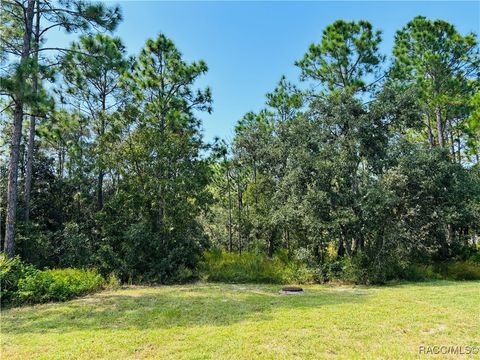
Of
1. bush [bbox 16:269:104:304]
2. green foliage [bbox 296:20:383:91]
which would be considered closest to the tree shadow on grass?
bush [bbox 16:269:104:304]

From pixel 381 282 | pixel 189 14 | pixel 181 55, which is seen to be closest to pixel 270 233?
pixel 381 282

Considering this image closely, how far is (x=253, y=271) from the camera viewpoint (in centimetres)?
1090

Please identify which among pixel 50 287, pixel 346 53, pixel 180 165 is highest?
pixel 346 53

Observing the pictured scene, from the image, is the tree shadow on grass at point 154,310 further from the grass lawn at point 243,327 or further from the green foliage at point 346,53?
the green foliage at point 346,53

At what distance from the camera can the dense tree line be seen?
29.5ft

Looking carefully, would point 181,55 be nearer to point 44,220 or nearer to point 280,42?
point 280,42

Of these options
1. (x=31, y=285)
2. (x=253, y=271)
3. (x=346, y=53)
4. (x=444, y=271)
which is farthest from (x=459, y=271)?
(x=31, y=285)

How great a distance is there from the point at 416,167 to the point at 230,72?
7.97 meters

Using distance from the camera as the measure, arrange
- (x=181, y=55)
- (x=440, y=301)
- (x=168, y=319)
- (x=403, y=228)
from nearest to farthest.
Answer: (x=168, y=319) → (x=440, y=301) → (x=403, y=228) → (x=181, y=55)

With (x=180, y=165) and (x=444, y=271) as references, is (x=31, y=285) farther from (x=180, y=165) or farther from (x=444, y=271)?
(x=444, y=271)

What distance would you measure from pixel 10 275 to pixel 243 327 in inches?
217

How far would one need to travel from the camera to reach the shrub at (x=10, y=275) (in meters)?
6.67

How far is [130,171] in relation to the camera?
1131 centimetres

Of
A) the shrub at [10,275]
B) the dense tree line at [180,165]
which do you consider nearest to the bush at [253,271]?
the dense tree line at [180,165]
